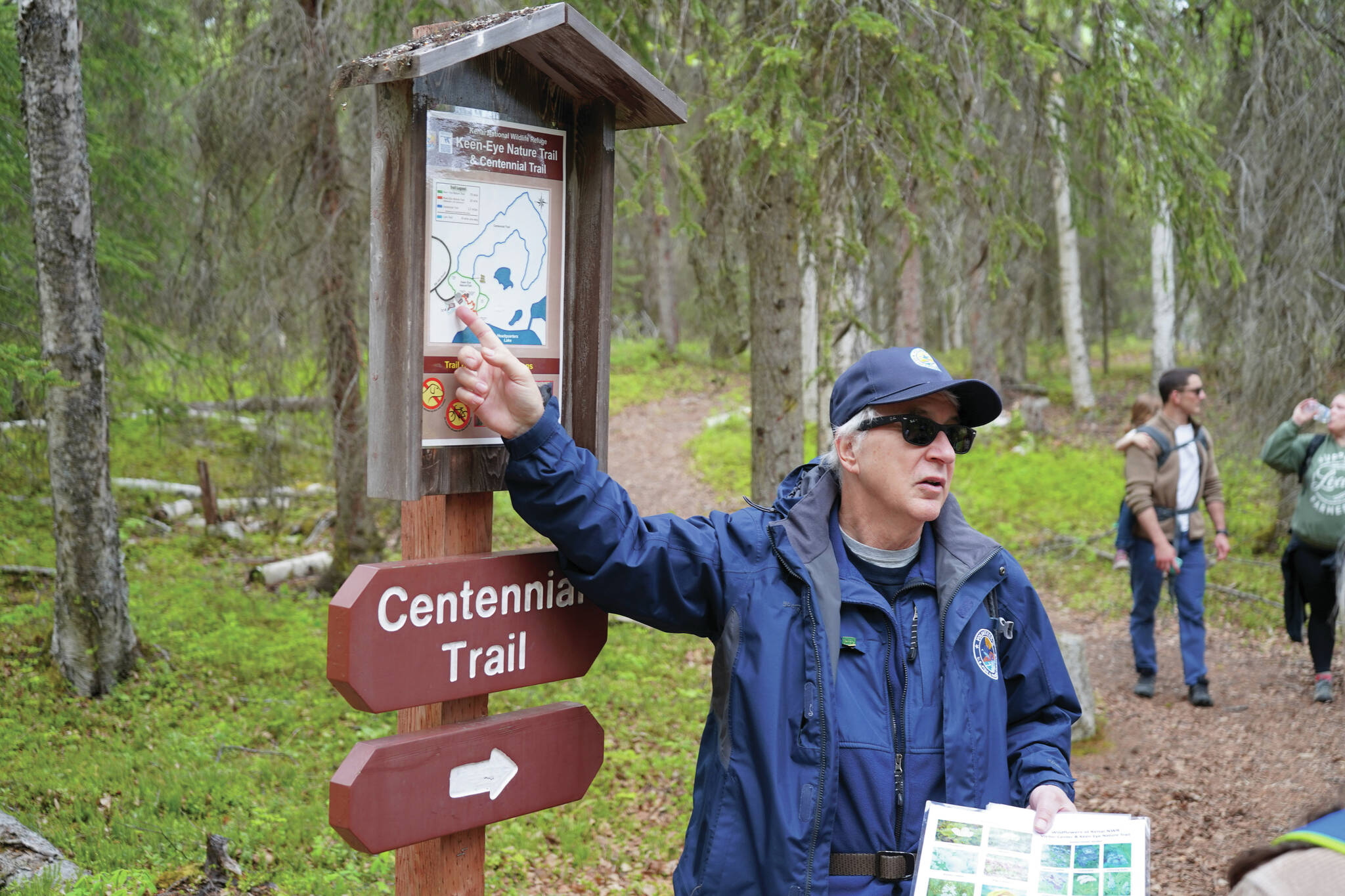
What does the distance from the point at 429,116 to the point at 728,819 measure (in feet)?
5.56

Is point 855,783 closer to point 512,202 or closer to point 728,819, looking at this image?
point 728,819

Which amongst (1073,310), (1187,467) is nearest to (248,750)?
(1187,467)

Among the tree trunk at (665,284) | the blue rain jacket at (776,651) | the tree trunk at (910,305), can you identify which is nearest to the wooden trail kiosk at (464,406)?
the blue rain jacket at (776,651)

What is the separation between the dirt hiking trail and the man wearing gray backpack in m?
0.38

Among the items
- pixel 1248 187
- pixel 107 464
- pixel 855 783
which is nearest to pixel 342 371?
pixel 107 464

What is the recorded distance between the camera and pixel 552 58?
99.6 inches

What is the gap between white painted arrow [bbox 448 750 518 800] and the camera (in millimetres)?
2424

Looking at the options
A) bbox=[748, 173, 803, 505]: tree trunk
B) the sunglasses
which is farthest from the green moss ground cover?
the sunglasses

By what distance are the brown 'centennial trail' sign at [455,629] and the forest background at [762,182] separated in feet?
8.87

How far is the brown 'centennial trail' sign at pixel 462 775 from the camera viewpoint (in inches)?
87.8

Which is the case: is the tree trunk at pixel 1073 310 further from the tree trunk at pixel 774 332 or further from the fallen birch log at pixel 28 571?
the fallen birch log at pixel 28 571

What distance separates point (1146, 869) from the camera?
2.16m

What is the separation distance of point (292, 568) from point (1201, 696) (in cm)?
768

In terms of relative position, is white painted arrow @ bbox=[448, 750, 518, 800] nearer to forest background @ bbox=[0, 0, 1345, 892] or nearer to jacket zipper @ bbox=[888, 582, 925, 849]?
jacket zipper @ bbox=[888, 582, 925, 849]
